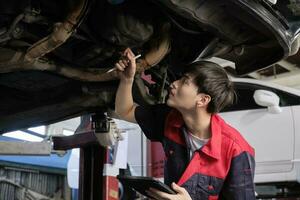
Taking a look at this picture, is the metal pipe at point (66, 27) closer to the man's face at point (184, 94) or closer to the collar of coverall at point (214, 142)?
the man's face at point (184, 94)

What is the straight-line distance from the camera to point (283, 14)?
64.4 inches

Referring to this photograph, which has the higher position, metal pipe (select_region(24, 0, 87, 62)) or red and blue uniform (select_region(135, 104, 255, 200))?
metal pipe (select_region(24, 0, 87, 62))

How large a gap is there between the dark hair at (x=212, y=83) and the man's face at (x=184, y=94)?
2 centimetres

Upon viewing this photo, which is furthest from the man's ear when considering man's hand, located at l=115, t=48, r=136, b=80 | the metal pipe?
the metal pipe

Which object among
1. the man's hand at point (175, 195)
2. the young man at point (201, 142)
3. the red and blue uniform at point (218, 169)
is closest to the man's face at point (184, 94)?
the young man at point (201, 142)

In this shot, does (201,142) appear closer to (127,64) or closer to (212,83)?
(212,83)

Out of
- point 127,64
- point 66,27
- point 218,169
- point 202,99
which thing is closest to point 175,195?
point 218,169

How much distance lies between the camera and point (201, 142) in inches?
60.3

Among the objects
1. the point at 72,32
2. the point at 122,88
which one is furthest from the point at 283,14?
the point at 72,32

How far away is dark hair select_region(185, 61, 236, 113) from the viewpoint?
1.52 metres

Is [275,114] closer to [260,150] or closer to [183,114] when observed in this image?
[260,150]

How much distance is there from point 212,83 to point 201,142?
0.20 meters

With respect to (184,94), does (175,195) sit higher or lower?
lower

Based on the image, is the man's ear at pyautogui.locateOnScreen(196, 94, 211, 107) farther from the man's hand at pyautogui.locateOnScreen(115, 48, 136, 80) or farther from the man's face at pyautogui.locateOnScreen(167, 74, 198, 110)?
the man's hand at pyautogui.locateOnScreen(115, 48, 136, 80)
